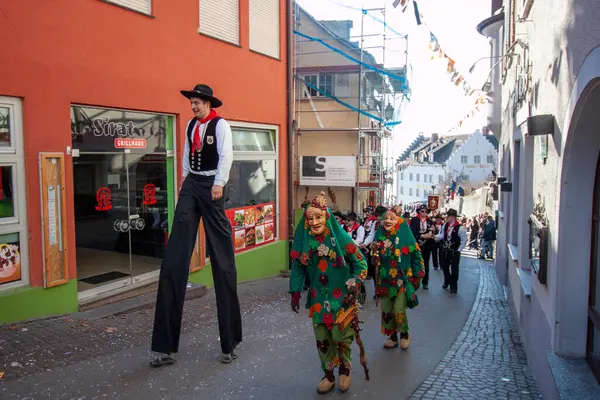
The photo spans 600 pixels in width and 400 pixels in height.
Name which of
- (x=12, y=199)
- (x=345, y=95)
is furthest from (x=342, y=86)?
(x=12, y=199)

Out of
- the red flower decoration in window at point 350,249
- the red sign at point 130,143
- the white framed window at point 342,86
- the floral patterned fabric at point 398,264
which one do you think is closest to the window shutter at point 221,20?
the red sign at point 130,143

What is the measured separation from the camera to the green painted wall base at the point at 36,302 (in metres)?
6.13

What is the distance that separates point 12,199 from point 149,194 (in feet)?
9.10

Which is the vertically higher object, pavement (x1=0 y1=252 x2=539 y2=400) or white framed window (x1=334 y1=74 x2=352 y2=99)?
white framed window (x1=334 y1=74 x2=352 y2=99)

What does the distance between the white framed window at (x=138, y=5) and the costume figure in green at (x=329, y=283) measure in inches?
186

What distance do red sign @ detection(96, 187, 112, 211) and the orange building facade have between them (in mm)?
22

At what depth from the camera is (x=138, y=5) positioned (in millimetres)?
8062

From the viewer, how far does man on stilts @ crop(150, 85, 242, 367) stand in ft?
17.3

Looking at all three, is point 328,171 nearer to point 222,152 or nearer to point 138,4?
point 138,4

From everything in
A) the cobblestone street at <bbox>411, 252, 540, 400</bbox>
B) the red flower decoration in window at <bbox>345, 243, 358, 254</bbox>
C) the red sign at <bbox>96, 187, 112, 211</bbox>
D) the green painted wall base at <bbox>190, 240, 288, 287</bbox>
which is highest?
the red sign at <bbox>96, 187, 112, 211</bbox>

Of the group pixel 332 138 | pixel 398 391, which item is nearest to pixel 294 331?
pixel 398 391

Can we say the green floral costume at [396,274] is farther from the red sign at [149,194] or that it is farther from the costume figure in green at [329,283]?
the red sign at [149,194]

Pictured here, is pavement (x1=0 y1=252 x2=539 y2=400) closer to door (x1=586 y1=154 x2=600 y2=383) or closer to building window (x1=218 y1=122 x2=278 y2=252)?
door (x1=586 y1=154 x2=600 y2=383)

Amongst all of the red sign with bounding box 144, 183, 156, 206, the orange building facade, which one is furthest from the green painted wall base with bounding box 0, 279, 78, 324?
the red sign with bounding box 144, 183, 156, 206
